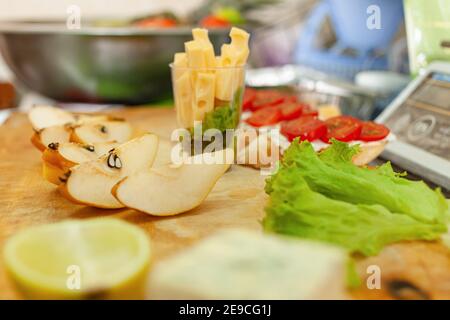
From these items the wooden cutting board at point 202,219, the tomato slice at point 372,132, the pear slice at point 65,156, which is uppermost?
the pear slice at point 65,156

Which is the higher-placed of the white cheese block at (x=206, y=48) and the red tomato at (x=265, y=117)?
the white cheese block at (x=206, y=48)

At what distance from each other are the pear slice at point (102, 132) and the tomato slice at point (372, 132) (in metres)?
0.56

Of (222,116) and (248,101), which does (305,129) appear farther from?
(248,101)

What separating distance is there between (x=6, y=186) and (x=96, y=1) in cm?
254

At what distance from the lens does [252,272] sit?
621mm

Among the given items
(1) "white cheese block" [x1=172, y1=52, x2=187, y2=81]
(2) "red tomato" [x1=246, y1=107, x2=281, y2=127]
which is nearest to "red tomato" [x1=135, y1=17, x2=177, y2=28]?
(2) "red tomato" [x1=246, y1=107, x2=281, y2=127]

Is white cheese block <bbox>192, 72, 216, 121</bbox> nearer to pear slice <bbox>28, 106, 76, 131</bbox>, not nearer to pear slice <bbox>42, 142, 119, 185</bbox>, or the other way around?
pear slice <bbox>42, 142, 119, 185</bbox>

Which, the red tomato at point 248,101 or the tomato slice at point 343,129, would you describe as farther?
the red tomato at point 248,101

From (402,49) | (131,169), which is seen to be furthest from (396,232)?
(402,49)

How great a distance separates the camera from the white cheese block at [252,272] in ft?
1.98

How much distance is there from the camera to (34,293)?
2.21 ft

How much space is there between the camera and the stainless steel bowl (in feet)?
6.99

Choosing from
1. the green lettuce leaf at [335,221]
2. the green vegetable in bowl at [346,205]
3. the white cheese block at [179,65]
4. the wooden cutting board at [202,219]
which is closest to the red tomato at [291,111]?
the wooden cutting board at [202,219]

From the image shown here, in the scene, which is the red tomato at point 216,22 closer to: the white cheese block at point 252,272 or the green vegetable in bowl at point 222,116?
the green vegetable in bowl at point 222,116
